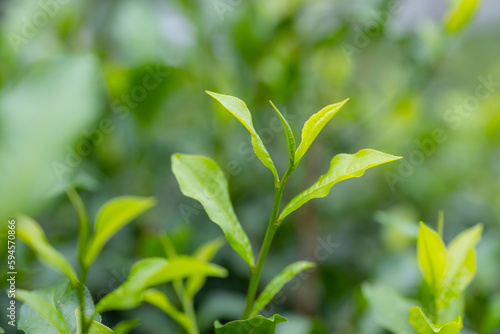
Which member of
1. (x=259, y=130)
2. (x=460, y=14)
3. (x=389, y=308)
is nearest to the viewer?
(x=389, y=308)

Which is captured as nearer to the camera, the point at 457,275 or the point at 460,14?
the point at 457,275

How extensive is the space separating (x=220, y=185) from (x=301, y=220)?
513mm

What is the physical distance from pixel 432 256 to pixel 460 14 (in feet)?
1.39

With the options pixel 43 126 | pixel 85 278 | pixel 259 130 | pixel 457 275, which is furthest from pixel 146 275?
pixel 259 130

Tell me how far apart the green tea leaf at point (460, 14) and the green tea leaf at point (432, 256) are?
1.33 feet

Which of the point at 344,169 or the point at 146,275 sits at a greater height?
the point at 344,169

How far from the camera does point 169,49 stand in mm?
953

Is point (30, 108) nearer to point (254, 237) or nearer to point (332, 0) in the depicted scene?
point (254, 237)

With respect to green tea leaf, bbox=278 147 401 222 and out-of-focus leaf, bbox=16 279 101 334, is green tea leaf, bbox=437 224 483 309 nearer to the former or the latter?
green tea leaf, bbox=278 147 401 222

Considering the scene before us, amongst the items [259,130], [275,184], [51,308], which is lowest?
[259,130]

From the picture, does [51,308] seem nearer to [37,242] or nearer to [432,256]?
[37,242]

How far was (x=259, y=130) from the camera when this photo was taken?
0.88 m

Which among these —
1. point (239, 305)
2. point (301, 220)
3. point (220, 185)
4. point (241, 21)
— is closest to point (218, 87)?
point (241, 21)

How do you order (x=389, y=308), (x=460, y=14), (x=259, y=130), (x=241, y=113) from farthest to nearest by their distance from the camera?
(x=259, y=130)
(x=460, y=14)
(x=389, y=308)
(x=241, y=113)
